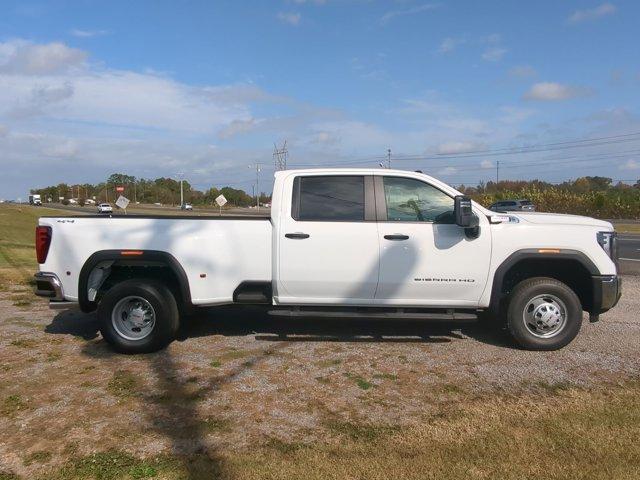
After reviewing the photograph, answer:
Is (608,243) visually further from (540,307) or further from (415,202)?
(415,202)

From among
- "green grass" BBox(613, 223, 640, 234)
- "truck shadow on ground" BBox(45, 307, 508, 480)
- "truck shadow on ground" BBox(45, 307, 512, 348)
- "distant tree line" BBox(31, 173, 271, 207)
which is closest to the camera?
"truck shadow on ground" BBox(45, 307, 508, 480)

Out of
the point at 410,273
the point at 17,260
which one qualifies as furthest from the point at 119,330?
the point at 17,260

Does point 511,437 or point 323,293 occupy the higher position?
point 323,293

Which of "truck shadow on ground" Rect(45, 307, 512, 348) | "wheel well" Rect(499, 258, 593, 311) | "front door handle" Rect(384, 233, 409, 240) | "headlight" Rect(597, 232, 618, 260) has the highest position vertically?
"front door handle" Rect(384, 233, 409, 240)

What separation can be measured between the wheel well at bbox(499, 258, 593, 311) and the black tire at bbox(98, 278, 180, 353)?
3580 mm

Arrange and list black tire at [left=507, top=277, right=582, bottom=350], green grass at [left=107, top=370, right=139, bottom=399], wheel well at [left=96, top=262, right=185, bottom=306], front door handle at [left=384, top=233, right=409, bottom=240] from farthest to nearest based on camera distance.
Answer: wheel well at [left=96, top=262, right=185, bottom=306], black tire at [left=507, top=277, right=582, bottom=350], front door handle at [left=384, top=233, right=409, bottom=240], green grass at [left=107, top=370, right=139, bottom=399]

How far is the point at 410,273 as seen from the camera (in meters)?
5.65

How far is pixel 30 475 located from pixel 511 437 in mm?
3145

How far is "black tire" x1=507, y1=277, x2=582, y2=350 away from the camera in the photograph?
571 centimetres

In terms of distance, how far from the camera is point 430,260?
222 inches

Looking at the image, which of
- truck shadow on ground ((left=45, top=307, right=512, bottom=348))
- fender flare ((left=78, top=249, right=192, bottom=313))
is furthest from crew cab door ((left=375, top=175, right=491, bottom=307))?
fender flare ((left=78, top=249, right=192, bottom=313))

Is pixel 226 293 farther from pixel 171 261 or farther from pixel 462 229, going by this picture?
pixel 462 229

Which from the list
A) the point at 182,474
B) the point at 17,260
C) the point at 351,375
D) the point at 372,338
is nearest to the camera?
the point at 182,474

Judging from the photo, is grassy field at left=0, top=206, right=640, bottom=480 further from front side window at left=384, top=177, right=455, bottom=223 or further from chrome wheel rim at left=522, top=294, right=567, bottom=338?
front side window at left=384, top=177, right=455, bottom=223
